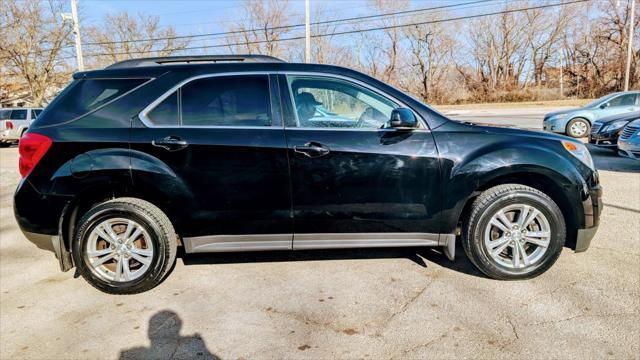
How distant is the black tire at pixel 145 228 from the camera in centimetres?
327

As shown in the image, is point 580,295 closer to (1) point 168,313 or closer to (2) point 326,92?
(2) point 326,92

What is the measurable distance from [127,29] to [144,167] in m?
45.3

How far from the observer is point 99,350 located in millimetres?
2676

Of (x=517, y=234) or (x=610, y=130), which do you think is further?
(x=610, y=130)

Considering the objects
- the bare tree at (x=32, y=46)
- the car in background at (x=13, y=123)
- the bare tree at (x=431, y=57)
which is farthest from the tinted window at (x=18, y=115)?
the bare tree at (x=431, y=57)

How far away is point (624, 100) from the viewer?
41.8ft

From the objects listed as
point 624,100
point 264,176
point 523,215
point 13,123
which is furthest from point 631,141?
point 13,123

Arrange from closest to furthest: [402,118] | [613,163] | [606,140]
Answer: [402,118] → [613,163] → [606,140]

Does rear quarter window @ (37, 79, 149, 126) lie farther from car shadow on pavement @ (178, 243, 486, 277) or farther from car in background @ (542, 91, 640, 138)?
car in background @ (542, 91, 640, 138)

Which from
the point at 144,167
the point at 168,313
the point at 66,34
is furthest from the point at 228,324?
the point at 66,34

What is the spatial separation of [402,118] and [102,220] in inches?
97.8

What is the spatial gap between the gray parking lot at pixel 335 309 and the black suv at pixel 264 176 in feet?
0.96

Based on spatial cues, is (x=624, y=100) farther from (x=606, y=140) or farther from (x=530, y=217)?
(x=530, y=217)

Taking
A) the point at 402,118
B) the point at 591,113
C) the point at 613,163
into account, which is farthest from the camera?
the point at 591,113
